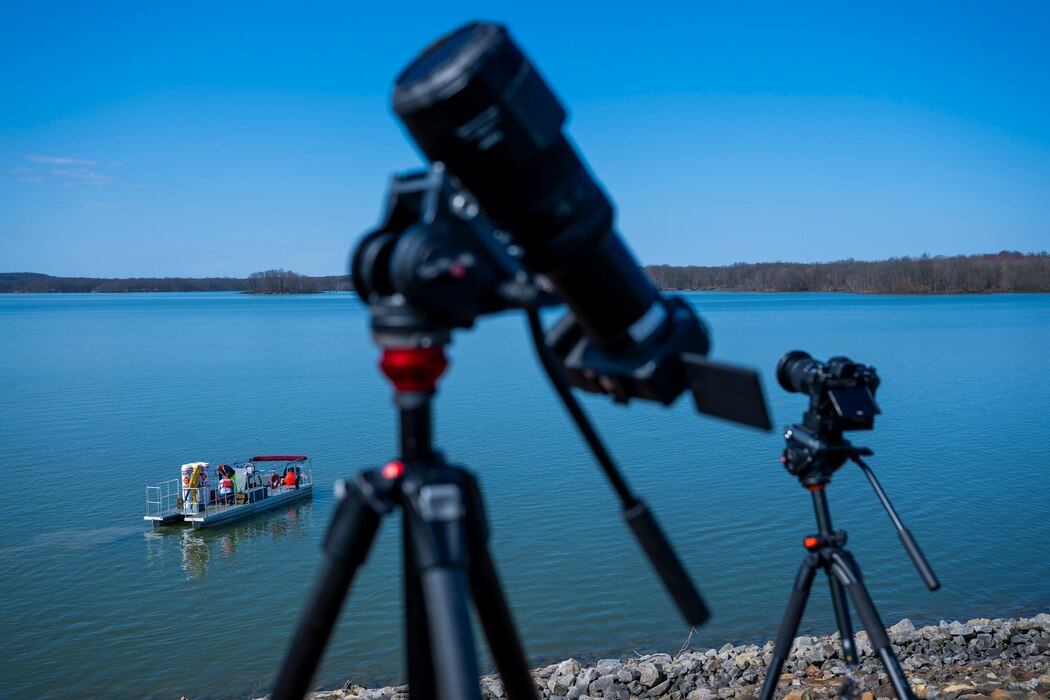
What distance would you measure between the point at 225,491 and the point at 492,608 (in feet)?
67.9

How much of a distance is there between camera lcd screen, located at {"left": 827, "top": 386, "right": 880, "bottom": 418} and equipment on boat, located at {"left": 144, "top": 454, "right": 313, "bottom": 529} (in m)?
18.7

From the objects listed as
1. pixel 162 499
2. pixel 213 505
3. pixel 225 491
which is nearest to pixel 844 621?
pixel 225 491

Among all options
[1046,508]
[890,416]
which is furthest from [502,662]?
[890,416]

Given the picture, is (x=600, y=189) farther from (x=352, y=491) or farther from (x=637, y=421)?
(x=637, y=421)

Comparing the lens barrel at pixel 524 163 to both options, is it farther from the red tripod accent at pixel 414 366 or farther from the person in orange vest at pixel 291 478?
the person in orange vest at pixel 291 478

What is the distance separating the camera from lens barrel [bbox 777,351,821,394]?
3824mm

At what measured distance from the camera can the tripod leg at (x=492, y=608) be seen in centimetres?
173

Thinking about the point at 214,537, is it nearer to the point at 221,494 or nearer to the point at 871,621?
the point at 221,494

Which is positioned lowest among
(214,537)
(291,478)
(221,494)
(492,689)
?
(492,689)

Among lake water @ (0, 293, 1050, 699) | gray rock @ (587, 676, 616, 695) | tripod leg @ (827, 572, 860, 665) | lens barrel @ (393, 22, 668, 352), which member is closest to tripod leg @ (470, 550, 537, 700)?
lens barrel @ (393, 22, 668, 352)

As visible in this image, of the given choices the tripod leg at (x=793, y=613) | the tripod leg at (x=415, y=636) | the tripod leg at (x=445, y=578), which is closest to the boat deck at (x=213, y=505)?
the tripod leg at (x=793, y=613)

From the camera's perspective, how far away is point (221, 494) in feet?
69.0

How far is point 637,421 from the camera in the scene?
29359 mm

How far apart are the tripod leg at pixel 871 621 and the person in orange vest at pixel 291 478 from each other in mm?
19521
